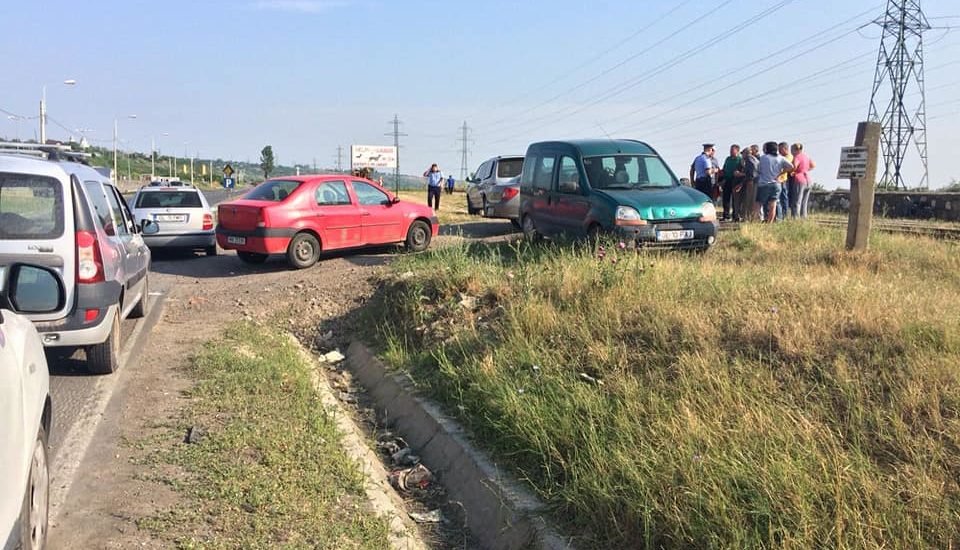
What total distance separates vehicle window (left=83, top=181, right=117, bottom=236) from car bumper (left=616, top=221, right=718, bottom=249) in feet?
19.8

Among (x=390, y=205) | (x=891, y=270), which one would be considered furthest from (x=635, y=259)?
(x=390, y=205)

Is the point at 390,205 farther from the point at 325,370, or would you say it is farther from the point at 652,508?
the point at 652,508

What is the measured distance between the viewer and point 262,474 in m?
4.40

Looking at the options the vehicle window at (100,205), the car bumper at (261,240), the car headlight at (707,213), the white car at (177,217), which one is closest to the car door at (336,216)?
the car bumper at (261,240)

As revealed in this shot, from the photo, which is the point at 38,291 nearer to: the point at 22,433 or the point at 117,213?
the point at 117,213

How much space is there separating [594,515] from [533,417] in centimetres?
113

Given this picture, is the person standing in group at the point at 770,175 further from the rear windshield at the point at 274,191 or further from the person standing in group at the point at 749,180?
the rear windshield at the point at 274,191

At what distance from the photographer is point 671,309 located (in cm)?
596

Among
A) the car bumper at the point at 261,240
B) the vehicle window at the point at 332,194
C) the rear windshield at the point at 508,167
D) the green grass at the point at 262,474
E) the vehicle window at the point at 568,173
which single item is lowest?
the green grass at the point at 262,474

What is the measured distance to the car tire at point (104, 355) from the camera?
6.34 m

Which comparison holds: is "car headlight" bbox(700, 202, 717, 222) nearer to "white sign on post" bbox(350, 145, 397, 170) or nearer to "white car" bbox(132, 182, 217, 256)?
"white car" bbox(132, 182, 217, 256)

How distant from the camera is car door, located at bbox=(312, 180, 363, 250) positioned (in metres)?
12.6

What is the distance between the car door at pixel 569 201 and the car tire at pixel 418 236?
341 cm

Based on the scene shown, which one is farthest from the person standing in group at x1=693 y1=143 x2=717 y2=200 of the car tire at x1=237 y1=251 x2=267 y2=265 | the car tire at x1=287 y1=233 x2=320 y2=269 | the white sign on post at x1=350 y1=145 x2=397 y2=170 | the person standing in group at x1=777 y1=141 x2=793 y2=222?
the white sign on post at x1=350 y1=145 x2=397 y2=170
